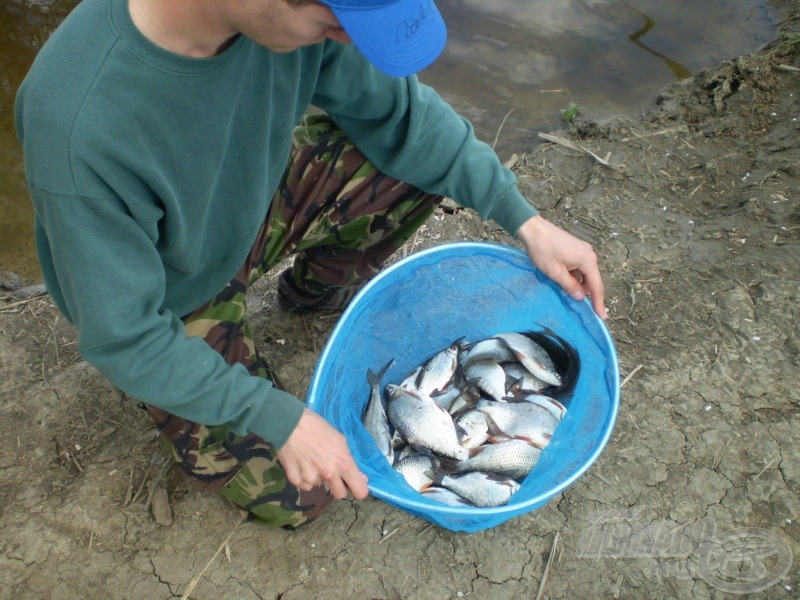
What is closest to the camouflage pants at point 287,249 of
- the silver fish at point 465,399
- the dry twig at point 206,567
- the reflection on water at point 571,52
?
the dry twig at point 206,567

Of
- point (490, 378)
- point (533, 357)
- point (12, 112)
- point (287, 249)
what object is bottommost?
point (12, 112)

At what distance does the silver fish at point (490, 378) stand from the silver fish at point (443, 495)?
447 mm

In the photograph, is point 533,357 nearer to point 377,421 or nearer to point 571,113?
point 377,421

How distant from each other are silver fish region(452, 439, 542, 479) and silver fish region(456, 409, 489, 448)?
6 centimetres

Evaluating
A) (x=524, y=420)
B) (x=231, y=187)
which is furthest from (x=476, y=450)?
(x=231, y=187)

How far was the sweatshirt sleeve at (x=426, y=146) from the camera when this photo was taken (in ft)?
6.79

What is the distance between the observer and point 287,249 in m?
2.37

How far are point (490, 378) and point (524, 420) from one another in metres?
0.21

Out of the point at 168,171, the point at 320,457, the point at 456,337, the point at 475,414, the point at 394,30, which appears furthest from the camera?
the point at 456,337

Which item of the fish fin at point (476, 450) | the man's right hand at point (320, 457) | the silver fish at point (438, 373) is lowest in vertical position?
the fish fin at point (476, 450)

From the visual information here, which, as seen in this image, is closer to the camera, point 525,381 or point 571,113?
point 525,381

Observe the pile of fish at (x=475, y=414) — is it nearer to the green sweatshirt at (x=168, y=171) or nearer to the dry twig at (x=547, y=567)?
the dry twig at (x=547, y=567)

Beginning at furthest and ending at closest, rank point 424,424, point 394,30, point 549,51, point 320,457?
point 549,51 < point 424,424 < point 320,457 < point 394,30

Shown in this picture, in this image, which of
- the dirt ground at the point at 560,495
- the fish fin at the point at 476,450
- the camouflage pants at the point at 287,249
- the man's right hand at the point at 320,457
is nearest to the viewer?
the man's right hand at the point at 320,457
